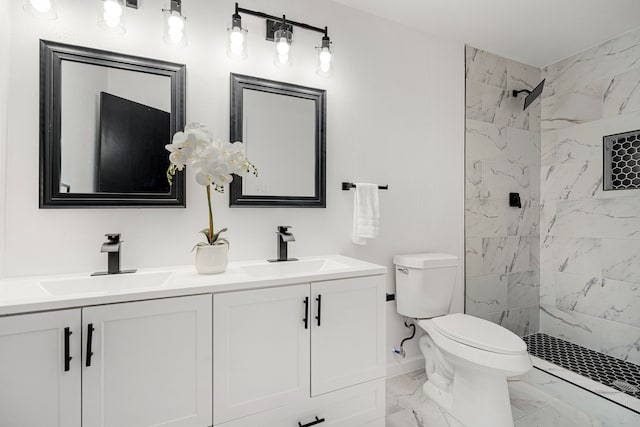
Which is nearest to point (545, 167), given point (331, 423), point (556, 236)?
point (556, 236)

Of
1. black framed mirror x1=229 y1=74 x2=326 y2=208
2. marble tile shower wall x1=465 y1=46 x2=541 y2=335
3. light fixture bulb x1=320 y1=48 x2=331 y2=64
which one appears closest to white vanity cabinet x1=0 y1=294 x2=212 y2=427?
black framed mirror x1=229 y1=74 x2=326 y2=208

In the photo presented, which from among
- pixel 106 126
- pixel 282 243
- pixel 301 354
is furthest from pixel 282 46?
pixel 301 354

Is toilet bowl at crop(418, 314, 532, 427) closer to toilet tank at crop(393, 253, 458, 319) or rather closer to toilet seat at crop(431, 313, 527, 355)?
toilet seat at crop(431, 313, 527, 355)

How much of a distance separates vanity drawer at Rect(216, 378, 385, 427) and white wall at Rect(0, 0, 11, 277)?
3.80ft

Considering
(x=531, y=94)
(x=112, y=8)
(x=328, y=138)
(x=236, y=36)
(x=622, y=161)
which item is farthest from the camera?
(x=531, y=94)

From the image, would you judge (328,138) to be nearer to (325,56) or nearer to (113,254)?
(325,56)

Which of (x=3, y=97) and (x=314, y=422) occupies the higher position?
(x=3, y=97)

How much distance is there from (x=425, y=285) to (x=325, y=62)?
1.44m

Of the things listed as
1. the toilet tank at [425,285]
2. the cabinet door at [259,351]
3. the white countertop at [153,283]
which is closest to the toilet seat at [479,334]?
the toilet tank at [425,285]

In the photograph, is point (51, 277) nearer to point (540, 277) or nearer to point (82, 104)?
point (82, 104)

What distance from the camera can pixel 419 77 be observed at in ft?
7.18

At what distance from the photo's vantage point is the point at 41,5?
4.13 ft

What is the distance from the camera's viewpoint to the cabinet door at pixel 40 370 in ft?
2.97

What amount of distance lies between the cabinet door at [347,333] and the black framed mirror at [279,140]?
23.7 inches
